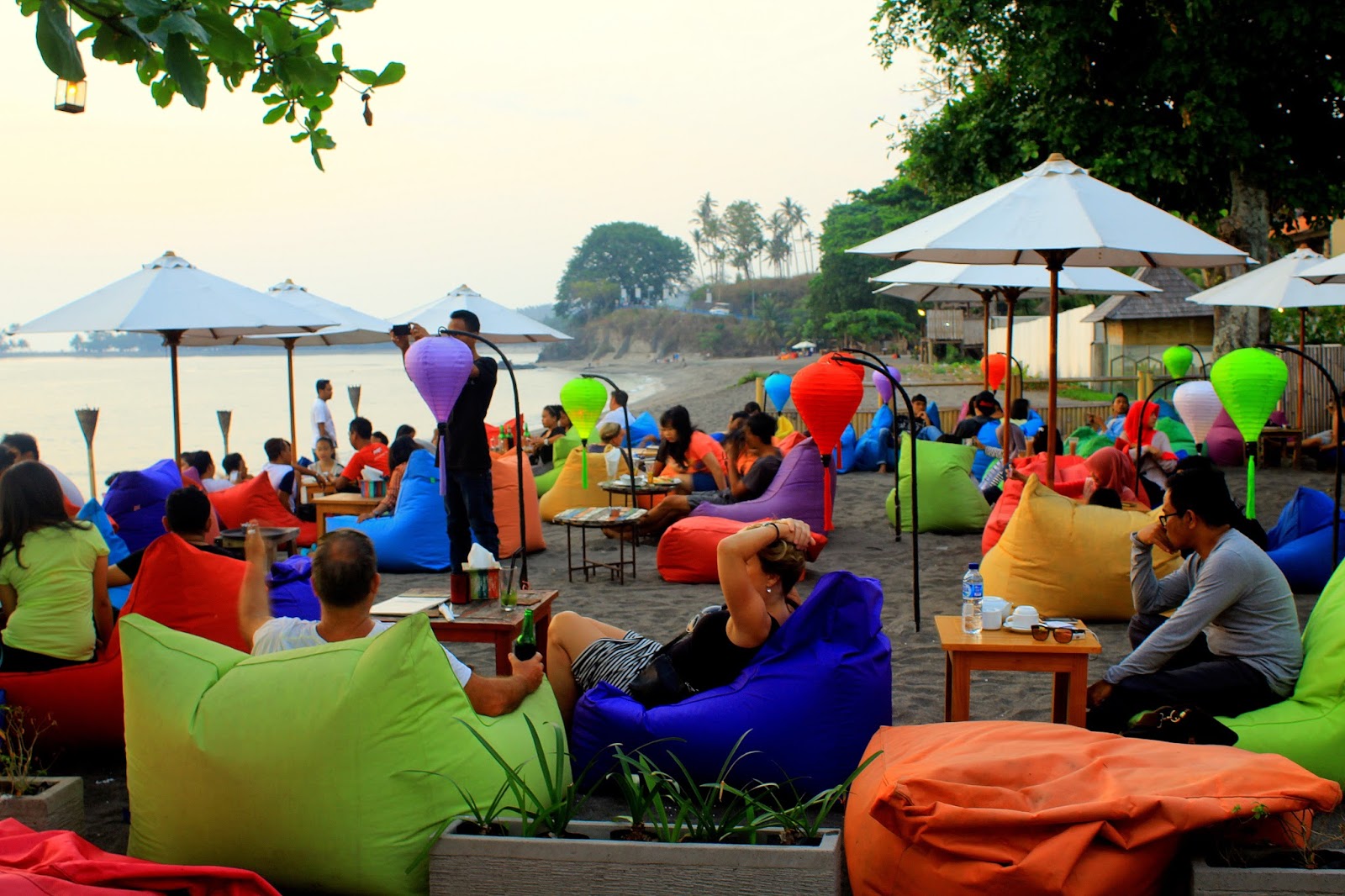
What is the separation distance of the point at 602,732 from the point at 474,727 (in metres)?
0.66

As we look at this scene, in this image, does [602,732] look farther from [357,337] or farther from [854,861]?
[357,337]

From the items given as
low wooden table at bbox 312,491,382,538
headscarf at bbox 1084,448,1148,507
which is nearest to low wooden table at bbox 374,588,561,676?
headscarf at bbox 1084,448,1148,507

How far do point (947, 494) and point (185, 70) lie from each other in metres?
7.01

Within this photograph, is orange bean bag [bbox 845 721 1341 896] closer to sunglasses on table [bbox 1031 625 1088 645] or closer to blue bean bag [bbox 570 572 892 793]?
blue bean bag [bbox 570 572 892 793]

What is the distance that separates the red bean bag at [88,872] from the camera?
2096 mm

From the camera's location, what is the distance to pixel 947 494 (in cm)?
828

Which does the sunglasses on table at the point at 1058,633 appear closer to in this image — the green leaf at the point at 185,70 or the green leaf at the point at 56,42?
the green leaf at the point at 185,70

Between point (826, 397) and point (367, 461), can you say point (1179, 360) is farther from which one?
point (367, 461)

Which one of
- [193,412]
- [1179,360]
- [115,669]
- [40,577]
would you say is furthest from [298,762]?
[193,412]

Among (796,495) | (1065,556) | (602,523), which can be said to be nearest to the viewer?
(1065,556)

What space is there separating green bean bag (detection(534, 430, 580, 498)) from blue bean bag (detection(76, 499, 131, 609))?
15.0ft

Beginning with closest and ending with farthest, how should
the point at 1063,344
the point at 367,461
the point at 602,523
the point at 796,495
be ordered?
the point at 602,523
the point at 796,495
the point at 367,461
the point at 1063,344

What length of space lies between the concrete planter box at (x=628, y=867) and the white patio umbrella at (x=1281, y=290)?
951 centimetres

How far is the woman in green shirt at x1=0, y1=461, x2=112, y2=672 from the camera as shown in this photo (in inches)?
149
